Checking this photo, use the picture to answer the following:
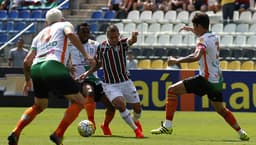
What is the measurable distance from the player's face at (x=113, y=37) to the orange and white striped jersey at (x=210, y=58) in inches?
58.8

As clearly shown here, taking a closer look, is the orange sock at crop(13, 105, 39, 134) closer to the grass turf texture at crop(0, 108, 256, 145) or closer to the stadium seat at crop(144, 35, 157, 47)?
the grass turf texture at crop(0, 108, 256, 145)

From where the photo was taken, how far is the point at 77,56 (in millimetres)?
17109

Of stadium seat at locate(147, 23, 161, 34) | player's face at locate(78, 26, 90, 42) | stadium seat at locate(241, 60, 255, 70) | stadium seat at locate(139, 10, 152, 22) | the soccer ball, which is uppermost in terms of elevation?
player's face at locate(78, 26, 90, 42)

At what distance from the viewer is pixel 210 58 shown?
51.3 ft

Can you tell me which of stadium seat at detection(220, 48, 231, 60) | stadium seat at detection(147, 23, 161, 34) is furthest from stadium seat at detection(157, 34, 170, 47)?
stadium seat at detection(220, 48, 231, 60)

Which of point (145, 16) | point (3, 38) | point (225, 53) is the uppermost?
point (145, 16)

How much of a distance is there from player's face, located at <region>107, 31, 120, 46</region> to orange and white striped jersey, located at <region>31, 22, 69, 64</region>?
3.05 m

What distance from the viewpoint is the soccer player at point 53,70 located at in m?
12.6

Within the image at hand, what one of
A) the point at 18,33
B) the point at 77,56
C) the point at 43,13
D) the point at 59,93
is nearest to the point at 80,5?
the point at 43,13

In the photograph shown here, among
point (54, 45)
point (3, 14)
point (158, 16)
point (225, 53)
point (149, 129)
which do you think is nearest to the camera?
point (54, 45)

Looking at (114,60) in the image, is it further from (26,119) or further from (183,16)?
(183,16)

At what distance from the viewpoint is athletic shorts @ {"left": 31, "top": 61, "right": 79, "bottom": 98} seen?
12531 millimetres

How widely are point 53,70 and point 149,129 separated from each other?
20.2 feet

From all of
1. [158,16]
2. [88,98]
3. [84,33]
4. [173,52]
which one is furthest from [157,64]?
[84,33]
